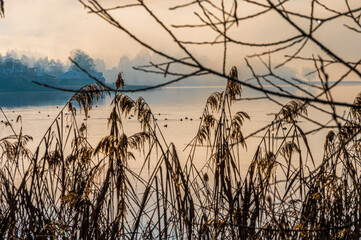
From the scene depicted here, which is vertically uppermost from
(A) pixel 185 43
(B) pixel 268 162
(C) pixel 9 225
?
(A) pixel 185 43

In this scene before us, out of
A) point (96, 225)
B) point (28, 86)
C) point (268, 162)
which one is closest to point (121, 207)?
point (96, 225)

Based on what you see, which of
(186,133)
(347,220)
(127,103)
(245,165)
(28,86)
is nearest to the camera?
(347,220)

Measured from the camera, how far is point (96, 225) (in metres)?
2.80

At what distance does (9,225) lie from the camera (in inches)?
117

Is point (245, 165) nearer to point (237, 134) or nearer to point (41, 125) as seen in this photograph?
point (237, 134)

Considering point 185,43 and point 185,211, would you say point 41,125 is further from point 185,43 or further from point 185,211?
point 185,43

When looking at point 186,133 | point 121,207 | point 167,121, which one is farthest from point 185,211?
point 167,121

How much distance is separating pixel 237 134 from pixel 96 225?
138 cm

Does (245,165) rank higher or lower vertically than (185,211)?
lower

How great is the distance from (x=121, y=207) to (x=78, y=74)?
375 feet

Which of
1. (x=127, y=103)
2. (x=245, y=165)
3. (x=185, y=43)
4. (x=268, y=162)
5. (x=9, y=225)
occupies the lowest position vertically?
(x=245, y=165)

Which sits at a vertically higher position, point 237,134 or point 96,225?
point 237,134

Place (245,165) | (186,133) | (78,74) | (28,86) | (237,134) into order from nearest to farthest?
(237,134) → (245,165) → (186,133) → (28,86) → (78,74)

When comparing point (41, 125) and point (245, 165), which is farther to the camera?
point (41, 125)
